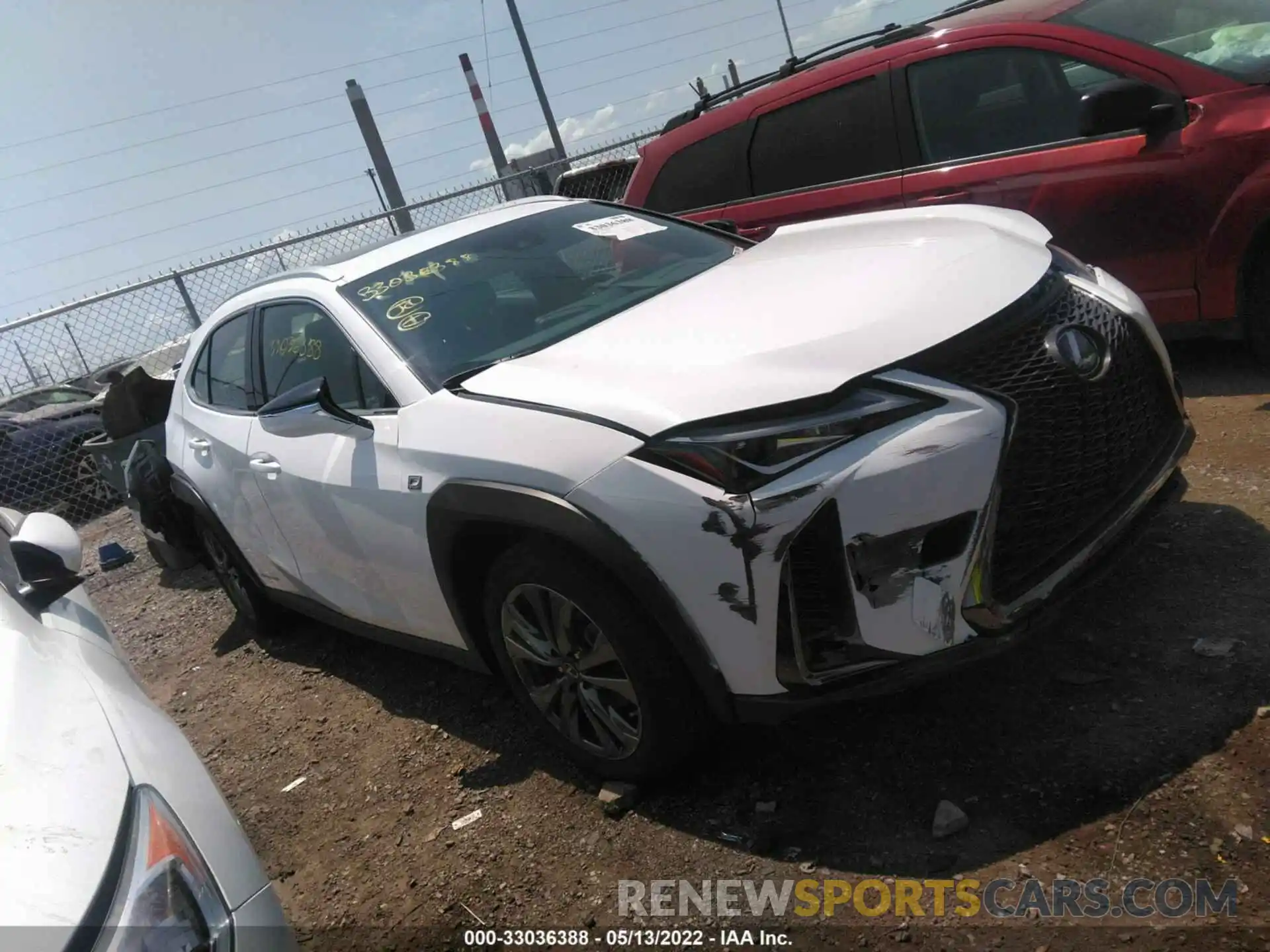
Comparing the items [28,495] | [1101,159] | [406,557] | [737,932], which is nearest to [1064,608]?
[737,932]

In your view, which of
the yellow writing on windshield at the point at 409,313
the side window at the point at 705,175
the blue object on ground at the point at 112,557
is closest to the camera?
the yellow writing on windshield at the point at 409,313

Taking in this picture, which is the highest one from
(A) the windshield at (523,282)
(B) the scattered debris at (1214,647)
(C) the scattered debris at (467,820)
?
(A) the windshield at (523,282)

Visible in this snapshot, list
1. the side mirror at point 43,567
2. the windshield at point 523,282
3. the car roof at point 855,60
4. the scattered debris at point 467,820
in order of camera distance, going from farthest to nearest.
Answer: the car roof at point 855,60 → the windshield at point 523,282 → the scattered debris at point 467,820 → the side mirror at point 43,567

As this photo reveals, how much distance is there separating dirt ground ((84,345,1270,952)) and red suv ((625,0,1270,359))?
0.85 meters

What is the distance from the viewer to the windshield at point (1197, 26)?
425 cm

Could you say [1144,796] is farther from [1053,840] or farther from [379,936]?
[379,936]

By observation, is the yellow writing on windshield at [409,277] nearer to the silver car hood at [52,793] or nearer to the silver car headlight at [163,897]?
the silver car hood at [52,793]

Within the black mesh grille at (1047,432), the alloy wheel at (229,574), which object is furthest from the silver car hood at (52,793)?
the alloy wheel at (229,574)

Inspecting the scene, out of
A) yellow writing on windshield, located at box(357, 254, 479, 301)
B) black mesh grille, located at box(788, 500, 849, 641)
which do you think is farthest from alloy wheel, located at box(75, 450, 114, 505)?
black mesh grille, located at box(788, 500, 849, 641)

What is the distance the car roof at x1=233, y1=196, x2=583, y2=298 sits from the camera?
3.77 meters

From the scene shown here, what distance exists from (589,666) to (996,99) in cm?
366

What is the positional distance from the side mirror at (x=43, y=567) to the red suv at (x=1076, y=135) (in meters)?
4.03

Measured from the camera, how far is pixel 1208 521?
3.40 m

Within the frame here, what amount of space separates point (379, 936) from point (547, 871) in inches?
20.3
